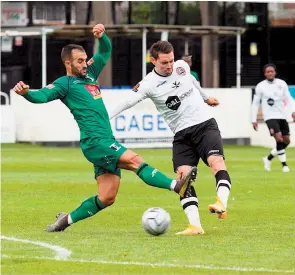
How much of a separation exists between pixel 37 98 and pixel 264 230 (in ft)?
9.61

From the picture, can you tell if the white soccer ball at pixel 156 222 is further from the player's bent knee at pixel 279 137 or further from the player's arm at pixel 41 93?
the player's bent knee at pixel 279 137

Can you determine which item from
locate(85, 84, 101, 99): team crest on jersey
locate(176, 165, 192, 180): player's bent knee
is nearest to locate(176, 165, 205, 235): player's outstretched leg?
locate(176, 165, 192, 180): player's bent knee

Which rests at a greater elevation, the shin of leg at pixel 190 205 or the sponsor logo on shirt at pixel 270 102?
the sponsor logo on shirt at pixel 270 102

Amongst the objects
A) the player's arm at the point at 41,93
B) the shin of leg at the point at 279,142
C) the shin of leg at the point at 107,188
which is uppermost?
the player's arm at the point at 41,93

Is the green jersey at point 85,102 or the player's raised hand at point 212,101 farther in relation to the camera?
the player's raised hand at point 212,101

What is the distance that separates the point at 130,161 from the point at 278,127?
1171 cm

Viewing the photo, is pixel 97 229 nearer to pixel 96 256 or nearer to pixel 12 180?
pixel 96 256

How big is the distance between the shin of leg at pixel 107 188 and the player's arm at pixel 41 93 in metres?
0.98

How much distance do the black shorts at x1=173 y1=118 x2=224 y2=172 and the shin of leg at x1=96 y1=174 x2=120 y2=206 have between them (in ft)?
2.23

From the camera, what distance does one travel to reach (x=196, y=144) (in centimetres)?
1253

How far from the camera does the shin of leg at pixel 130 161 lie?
39.2 feet

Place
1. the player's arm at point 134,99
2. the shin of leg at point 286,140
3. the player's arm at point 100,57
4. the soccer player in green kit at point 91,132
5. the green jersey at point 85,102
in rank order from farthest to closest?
the shin of leg at point 286,140
the player's arm at point 100,57
the player's arm at point 134,99
the green jersey at point 85,102
the soccer player in green kit at point 91,132

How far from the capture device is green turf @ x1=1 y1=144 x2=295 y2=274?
9773mm

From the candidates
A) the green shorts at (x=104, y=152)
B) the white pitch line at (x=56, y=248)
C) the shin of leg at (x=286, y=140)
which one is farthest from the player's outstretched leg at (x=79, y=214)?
the shin of leg at (x=286, y=140)
